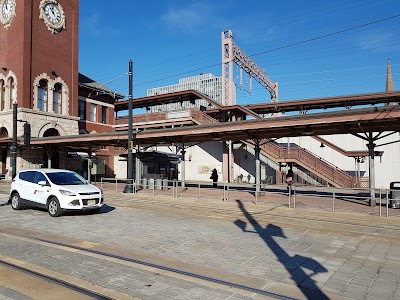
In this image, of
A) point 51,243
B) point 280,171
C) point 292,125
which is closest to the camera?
point 51,243

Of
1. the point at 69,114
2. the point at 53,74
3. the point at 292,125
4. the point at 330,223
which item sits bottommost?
the point at 330,223

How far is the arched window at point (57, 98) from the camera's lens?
3572cm

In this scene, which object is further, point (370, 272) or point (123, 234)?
point (123, 234)

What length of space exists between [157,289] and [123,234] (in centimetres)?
426

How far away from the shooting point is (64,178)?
1244 cm

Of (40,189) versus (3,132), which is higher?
(3,132)

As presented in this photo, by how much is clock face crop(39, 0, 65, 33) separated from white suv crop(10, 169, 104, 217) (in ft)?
87.8

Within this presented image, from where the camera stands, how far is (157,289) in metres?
4.99

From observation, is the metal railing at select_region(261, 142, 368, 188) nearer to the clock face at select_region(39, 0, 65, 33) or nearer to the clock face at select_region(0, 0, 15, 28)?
the clock face at select_region(39, 0, 65, 33)

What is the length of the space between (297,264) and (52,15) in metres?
37.3

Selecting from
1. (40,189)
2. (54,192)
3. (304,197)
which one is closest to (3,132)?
(40,189)

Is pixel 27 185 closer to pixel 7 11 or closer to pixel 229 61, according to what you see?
pixel 7 11

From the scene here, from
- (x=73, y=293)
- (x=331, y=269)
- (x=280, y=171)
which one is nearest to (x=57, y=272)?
(x=73, y=293)

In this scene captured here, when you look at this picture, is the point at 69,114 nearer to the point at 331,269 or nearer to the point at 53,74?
the point at 53,74
